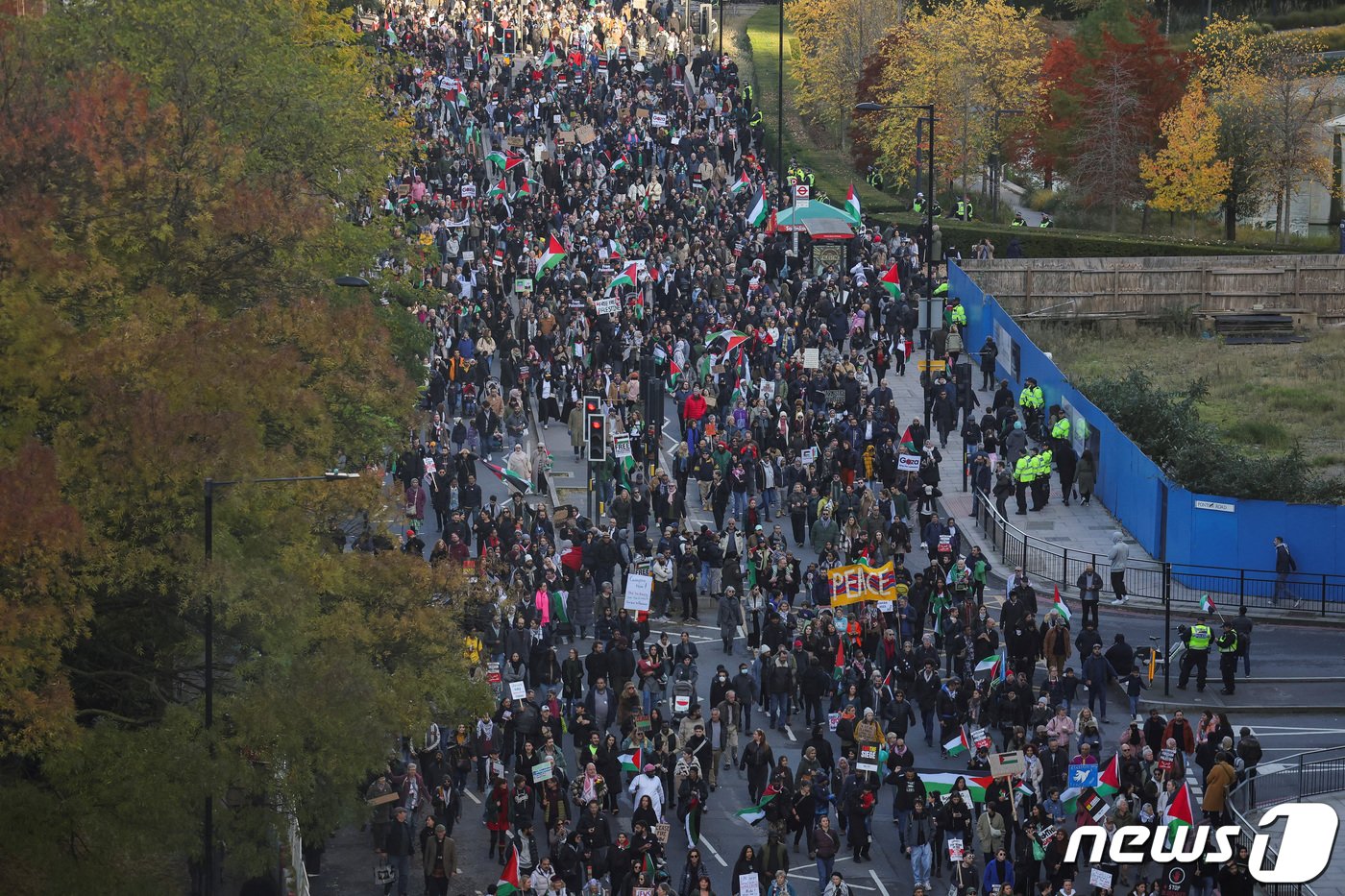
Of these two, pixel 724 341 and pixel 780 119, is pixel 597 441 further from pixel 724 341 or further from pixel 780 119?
pixel 780 119

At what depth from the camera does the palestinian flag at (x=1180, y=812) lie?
26578 mm

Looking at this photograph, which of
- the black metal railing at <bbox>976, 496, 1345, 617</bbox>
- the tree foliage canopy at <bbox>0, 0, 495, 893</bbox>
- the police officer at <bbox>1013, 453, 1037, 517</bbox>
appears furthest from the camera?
the police officer at <bbox>1013, 453, 1037, 517</bbox>

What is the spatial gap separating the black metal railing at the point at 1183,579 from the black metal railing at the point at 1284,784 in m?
6.88

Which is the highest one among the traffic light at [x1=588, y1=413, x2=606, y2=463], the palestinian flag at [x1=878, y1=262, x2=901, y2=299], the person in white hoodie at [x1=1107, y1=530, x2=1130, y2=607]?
the traffic light at [x1=588, y1=413, x2=606, y2=463]

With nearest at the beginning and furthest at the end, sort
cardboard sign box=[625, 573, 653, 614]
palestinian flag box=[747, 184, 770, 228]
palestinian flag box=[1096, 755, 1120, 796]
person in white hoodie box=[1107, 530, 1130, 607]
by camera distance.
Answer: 1. palestinian flag box=[1096, 755, 1120, 796]
2. cardboard sign box=[625, 573, 653, 614]
3. person in white hoodie box=[1107, 530, 1130, 607]
4. palestinian flag box=[747, 184, 770, 228]

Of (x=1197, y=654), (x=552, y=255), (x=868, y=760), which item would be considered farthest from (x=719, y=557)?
(x=552, y=255)

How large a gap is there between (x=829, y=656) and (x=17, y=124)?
1353 cm

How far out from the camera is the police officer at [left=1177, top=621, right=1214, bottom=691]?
33.8 metres

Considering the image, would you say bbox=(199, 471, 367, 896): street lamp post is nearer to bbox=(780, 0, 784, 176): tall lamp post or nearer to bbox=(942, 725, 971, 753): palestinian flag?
bbox=(942, 725, 971, 753): palestinian flag

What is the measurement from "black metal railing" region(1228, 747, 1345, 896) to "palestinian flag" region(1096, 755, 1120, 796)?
1511mm

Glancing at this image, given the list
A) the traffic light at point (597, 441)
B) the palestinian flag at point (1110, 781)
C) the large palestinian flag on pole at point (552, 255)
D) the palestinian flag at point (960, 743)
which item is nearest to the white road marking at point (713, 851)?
the palestinian flag at point (960, 743)

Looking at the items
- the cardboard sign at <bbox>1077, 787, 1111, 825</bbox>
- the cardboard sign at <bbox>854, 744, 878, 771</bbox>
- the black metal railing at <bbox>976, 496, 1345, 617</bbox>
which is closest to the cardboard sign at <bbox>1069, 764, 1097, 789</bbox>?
the cardboard sign at <bbox>1077, 787, 1111, 825</bbox>

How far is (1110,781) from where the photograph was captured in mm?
27953

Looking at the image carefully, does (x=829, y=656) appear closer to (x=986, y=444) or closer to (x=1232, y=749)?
(x=1232, y=749)
